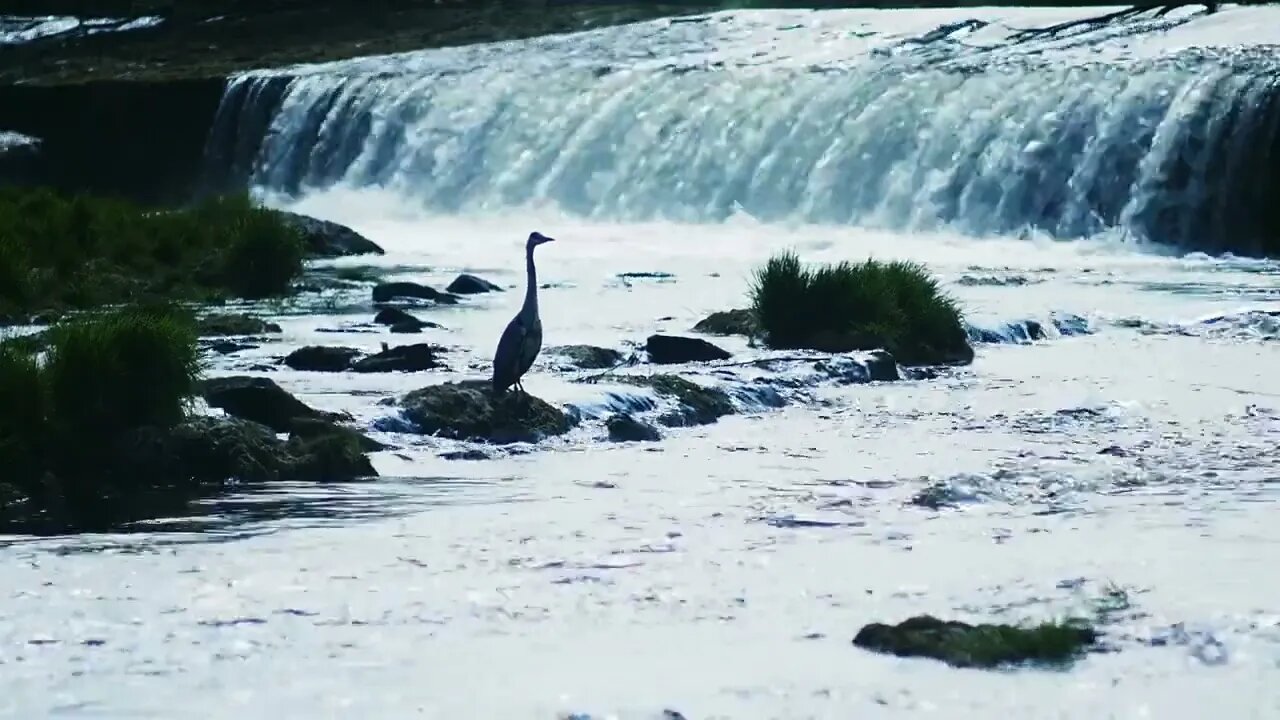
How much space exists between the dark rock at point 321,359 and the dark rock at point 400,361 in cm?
9

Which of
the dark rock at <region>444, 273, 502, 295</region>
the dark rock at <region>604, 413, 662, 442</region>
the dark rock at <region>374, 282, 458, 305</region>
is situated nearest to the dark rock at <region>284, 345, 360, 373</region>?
the dark rock at <region>604, 413, 662, 442</region>

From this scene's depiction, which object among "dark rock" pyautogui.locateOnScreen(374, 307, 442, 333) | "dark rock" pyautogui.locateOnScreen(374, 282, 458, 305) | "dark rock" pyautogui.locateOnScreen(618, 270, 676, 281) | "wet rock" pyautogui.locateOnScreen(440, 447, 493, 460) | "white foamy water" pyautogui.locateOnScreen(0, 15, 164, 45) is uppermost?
"white foamy water" pyautogui.locateOnScreen(0, 15, 164, 45)

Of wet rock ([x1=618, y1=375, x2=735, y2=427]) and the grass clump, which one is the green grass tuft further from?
the grass clump

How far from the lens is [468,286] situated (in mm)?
23750

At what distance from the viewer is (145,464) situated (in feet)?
37.2

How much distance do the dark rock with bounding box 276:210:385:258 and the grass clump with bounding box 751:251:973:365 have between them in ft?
37.0

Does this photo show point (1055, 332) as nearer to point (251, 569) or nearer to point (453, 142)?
point (251, 569)

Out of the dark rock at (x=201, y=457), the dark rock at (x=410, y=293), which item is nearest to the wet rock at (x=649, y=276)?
the dark rock at (x=410, y=293)

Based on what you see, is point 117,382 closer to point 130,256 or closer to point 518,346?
point 518,346

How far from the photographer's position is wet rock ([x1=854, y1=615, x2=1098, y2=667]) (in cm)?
751

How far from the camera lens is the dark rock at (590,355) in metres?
16.4

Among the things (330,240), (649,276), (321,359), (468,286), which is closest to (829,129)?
(330,240)

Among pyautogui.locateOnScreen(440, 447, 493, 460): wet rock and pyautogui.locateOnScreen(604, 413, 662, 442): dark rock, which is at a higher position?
pyautogui.locateOnScreen(440, 447, 493, 460): wet rock

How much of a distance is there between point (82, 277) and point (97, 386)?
10635 millimetres
